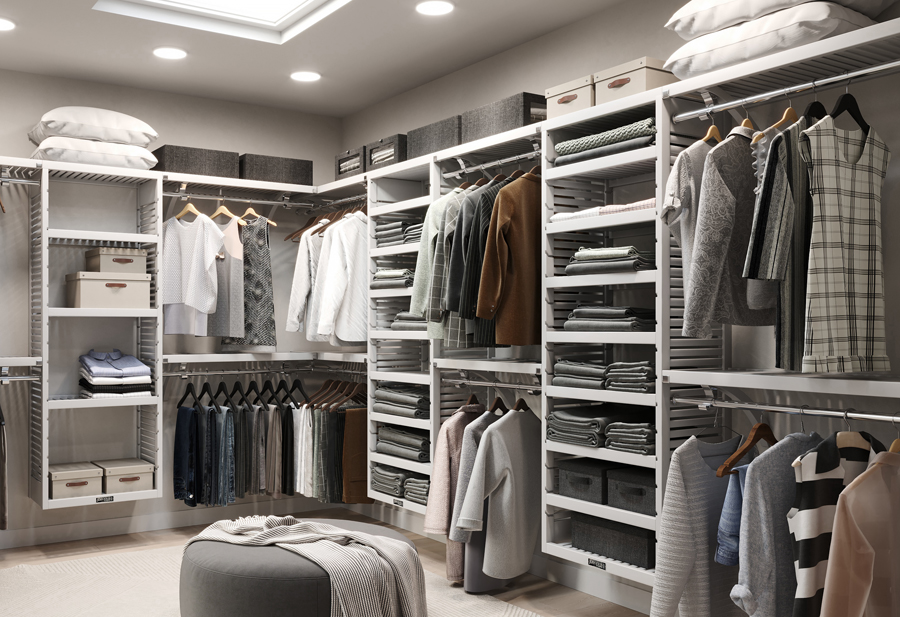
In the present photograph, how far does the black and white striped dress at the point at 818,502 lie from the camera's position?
7.26ft

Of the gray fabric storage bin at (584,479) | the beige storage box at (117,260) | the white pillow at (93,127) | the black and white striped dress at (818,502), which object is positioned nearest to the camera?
the black and white striped dress at (818,502)

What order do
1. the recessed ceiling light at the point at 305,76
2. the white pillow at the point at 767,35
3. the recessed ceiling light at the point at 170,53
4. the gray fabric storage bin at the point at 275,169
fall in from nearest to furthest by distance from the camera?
the white pillow at the point at 767,35, the recessed ceiling light at the point at 170,53, the recessed ceiling light at the point at 305,76, the gray fabric storage bin at the point at 275,169

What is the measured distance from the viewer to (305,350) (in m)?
5.62

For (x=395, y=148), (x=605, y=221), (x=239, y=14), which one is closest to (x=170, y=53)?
(x=239, y=14)

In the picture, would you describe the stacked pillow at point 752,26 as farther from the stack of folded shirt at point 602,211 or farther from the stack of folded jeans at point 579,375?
the stack of folded jeans at point 579,375

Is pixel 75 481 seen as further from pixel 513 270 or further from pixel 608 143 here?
pixel 608 143

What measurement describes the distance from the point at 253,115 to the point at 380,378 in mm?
2179

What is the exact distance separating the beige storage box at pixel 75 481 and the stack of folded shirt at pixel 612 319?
2858 mm

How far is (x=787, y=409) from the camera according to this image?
2559mm

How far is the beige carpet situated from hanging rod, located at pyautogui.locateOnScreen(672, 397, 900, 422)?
1288 mm

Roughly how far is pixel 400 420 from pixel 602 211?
1.71m

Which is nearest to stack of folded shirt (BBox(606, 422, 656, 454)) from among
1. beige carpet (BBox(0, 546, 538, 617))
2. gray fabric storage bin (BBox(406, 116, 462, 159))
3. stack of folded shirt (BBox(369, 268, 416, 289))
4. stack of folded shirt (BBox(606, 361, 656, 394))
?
stack of folded shirt (BBox(606, 361, 656, 394))

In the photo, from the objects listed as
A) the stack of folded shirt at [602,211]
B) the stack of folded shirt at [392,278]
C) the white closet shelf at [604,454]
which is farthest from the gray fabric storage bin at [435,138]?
the white closet shelf at [604,454]

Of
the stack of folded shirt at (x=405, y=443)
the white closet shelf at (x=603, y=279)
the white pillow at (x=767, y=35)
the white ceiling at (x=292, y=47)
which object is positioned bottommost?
the stack of folded shirt at (x=405, y=443)
